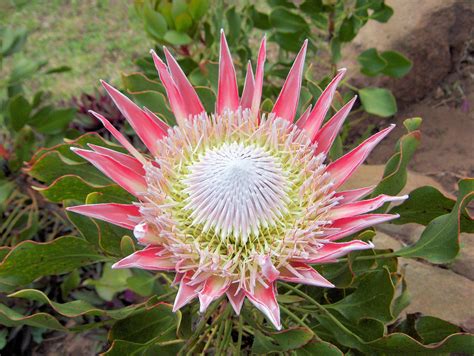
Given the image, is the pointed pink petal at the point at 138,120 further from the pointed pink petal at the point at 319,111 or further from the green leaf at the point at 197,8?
the green leaf at the point at 197,8

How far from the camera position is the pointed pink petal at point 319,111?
4.17 ft

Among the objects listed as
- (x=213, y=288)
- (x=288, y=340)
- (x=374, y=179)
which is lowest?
(x=374, y=179)

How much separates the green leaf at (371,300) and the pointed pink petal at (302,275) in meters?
0.26

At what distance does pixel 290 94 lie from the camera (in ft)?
4.45

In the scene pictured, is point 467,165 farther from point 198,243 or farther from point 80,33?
point 80,33

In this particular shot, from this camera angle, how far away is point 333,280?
1493 millimetres

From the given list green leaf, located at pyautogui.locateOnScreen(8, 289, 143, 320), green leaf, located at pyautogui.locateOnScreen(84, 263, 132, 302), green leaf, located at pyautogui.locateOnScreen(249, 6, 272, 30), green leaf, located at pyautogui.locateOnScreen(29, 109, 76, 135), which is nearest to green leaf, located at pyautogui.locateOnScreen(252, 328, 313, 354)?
green leaf, located at pyautogui.locateOnScreen(8, 289, 143, 320)

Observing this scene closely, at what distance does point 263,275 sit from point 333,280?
0.42 m

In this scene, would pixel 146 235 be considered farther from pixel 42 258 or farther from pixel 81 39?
pixel 81 39

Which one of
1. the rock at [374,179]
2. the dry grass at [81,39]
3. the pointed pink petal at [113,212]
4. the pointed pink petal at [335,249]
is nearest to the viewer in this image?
the pointed pink petal at [335,249]

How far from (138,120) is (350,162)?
50 cm

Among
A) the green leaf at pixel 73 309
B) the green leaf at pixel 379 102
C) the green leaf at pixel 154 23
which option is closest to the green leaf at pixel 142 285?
the green leaf at pixel 73 309

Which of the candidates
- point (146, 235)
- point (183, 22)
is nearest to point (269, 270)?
point (146, 235)

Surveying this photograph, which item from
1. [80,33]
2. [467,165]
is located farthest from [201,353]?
[80,33]
